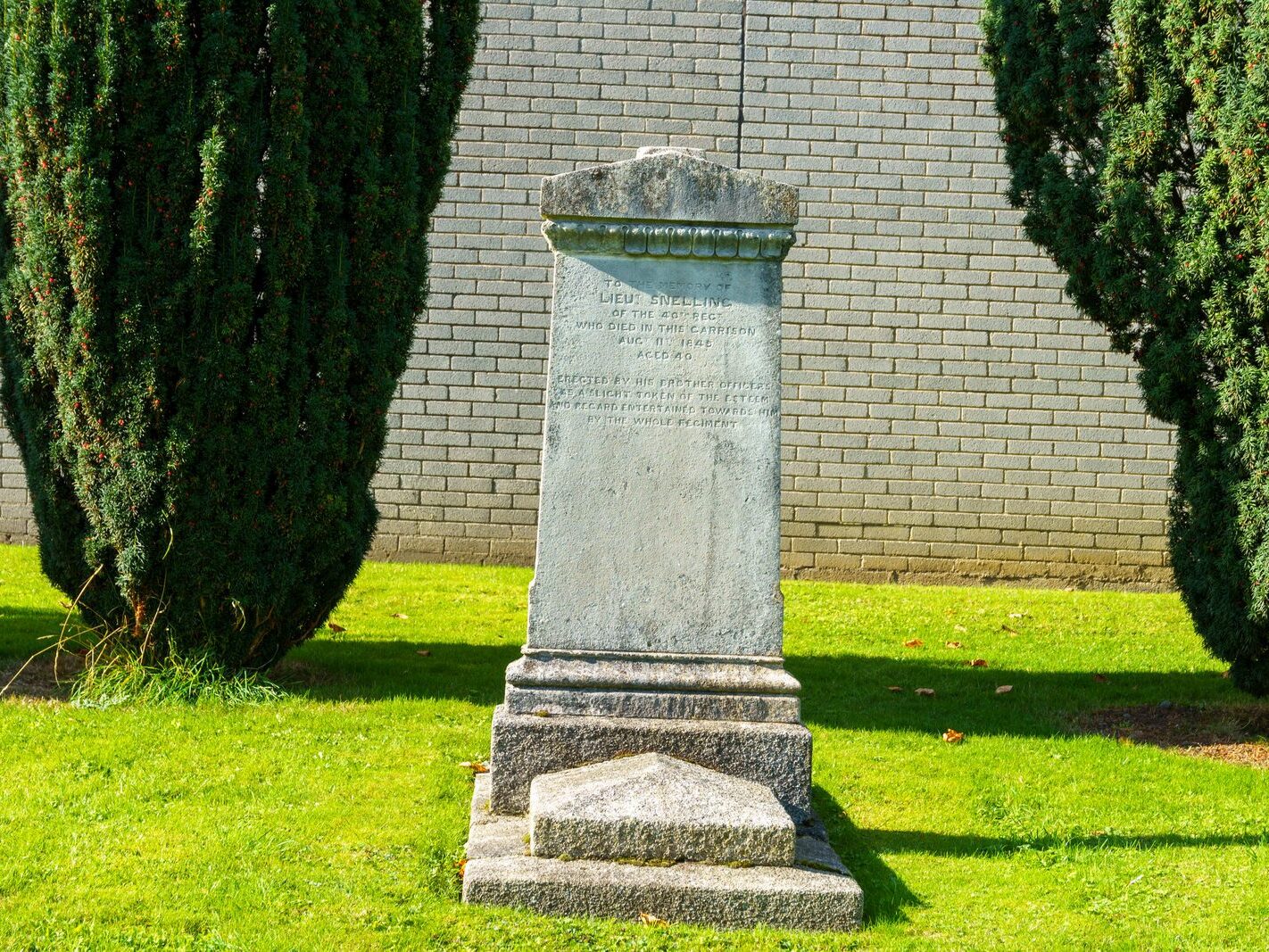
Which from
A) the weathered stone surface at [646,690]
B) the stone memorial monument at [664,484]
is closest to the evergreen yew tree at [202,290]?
the stone memorial monument at [664,484]

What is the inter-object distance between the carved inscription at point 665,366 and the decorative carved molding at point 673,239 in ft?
0.36

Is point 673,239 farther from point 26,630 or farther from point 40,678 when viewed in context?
point 26,630

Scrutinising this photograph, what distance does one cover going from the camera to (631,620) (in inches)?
167

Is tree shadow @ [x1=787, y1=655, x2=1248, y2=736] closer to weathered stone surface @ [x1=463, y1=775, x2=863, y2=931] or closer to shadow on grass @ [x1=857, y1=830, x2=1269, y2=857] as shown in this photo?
shadow on grass @ [x1=857, y1=830, x2=1269, y2=857]

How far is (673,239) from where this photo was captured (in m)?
4.23

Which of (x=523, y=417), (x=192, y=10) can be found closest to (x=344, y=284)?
(x=192, y=10)

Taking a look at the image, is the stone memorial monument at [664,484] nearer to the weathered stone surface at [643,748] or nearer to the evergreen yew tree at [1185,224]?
the weathered stone surface at [643,748]

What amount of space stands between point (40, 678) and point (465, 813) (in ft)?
9.26

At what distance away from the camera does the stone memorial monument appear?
4.18m

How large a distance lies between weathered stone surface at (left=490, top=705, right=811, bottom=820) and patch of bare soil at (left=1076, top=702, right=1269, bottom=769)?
221 cm

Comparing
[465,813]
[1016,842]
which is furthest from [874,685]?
[465,813]

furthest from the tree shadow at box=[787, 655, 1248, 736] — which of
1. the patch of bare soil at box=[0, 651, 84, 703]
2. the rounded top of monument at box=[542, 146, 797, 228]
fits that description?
the patch of bare soil at box=[0, 651, 84, 703]

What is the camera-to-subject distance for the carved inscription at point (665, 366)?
4238 mm

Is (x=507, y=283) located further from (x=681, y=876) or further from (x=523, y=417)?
(x=681, y=876)
